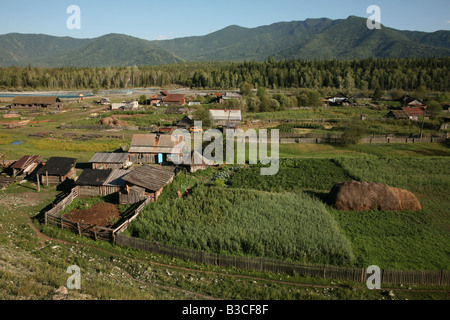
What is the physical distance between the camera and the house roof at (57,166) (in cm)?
2760

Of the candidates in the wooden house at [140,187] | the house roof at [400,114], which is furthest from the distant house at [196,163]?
the house roof at [400,114]

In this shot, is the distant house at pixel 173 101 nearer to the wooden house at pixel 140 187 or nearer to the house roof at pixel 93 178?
the house roof at pixel 93 178

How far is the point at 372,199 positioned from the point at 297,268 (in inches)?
444

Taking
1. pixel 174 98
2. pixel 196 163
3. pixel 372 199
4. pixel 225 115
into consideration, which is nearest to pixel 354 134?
pixel 372 199

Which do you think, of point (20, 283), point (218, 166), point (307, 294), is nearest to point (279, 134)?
point (218, 166)

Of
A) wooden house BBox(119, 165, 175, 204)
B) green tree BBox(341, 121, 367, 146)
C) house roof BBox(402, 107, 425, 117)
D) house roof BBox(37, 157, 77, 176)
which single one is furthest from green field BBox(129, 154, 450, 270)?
house roof BBox(402, 107, 425, 117)

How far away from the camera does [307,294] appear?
13750 mm

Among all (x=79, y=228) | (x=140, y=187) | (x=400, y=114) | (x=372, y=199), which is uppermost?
(x=400, y=114)

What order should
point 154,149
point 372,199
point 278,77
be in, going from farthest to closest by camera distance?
point 278,77
point 154,149
point 372,199

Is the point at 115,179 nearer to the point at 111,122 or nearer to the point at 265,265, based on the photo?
the point at 265,265

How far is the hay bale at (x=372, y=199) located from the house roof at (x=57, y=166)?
74.6 feet

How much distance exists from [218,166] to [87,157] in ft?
51.4

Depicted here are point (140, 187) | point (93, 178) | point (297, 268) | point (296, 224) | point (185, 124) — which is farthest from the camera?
point (185, 124)

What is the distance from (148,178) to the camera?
968 inches
